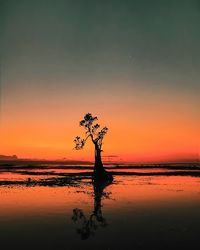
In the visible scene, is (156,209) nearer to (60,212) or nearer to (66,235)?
(60,212)

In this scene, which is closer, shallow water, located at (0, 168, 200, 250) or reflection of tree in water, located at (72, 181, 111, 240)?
shallow water, located at (0, 168, 200, 250)

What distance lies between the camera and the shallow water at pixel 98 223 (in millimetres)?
15413

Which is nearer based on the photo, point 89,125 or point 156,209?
point 156,209

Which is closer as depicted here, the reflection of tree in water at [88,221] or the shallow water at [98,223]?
the shallow water at [98,223]

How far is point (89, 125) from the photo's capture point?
2211 inches

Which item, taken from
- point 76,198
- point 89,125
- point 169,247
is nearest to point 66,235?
point 169,247

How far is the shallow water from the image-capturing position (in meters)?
15.4

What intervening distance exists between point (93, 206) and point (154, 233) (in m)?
10.1

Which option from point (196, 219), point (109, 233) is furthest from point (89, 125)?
point (109, 233)

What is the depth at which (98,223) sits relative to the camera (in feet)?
66.5

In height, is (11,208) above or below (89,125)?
below

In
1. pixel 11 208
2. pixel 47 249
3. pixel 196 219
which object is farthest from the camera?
pixel 11 208

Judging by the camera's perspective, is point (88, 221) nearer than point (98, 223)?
No

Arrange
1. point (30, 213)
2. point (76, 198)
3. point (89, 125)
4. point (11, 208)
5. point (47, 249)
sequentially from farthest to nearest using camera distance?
point (89, 125), point (76, 198), point (11, 208), point (30, 213), point (47, 249)
